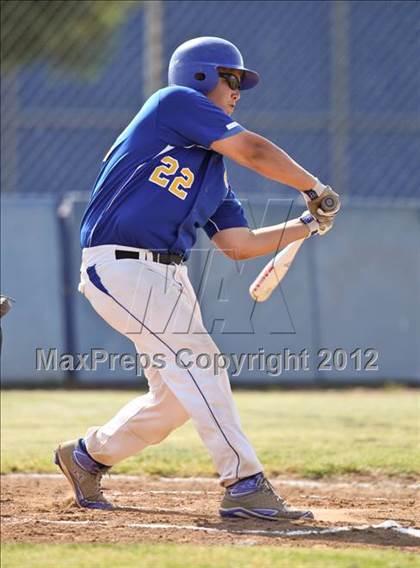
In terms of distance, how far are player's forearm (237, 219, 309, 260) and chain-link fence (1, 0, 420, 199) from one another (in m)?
5.65

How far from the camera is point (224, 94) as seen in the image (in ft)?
17.2

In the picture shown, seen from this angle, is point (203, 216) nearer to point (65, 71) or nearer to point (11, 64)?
point (11, 64)

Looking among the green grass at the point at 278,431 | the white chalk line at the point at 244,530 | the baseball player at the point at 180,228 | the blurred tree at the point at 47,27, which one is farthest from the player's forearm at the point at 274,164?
the blurred tree at the point at 47,27

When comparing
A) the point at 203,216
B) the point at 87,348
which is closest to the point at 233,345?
the point at 87,348

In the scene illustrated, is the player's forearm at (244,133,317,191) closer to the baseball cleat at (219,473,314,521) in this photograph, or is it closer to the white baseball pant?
the white baseball pant

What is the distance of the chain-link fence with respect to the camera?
37.7 feet

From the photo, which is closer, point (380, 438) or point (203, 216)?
point (203, 216)

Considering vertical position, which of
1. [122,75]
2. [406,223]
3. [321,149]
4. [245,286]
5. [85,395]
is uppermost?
[122,75]

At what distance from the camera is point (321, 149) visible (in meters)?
14.2

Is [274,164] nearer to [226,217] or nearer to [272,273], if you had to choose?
[226,217]

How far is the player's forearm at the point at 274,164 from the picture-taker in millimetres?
4887

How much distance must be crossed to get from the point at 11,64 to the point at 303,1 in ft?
9.92
